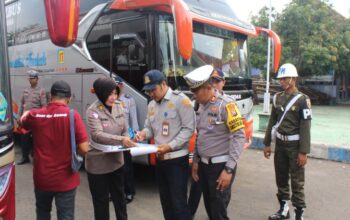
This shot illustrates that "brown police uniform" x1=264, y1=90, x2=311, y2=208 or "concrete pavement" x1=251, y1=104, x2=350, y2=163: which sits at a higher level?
"brown police uniform" x1=264, y1=90, x2=311, y2=208

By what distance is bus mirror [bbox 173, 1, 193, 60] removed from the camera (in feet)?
12.8

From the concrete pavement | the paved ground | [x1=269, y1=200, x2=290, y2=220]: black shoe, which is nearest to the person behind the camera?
[x1=269, y1=200, x2=290, y2=220]: black shoe

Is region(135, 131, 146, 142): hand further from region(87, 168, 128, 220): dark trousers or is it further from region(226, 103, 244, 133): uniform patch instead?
region(226, 103, 244, 133): uniform patch

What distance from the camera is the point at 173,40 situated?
16.0 ft

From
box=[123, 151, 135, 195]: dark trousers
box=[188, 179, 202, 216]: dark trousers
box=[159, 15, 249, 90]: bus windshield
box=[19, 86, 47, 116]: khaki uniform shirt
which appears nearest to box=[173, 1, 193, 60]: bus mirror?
box=[159, 15, 249, 90]: bus windshield

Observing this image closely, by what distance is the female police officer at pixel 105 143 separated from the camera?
3.18 metres

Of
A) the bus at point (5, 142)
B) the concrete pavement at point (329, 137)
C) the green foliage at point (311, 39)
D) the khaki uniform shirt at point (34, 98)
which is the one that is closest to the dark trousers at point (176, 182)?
the bus at point (5, 142)

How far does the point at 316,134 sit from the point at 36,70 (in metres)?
7.00

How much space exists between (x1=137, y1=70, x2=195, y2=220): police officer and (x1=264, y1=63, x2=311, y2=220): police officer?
1.43 meters

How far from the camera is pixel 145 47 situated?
15.9 ft

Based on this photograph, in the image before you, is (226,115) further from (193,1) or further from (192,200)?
(193,1)

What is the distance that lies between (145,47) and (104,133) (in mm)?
1984

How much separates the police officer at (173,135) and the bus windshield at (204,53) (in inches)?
67.3

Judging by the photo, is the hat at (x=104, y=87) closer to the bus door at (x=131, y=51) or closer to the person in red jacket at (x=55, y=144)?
the person in red jacket at (x=55, y=144)
